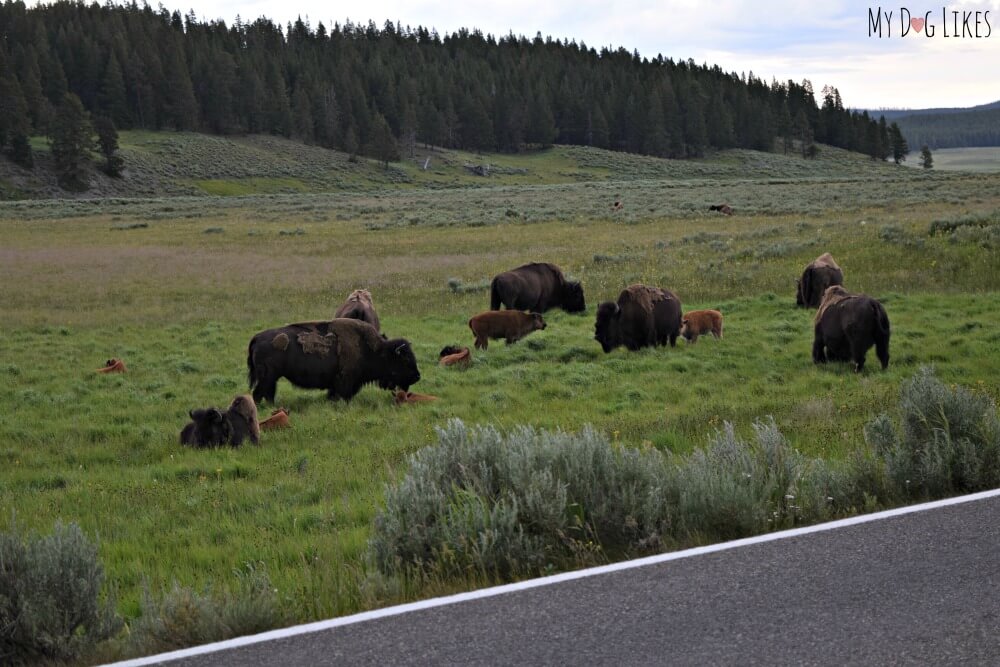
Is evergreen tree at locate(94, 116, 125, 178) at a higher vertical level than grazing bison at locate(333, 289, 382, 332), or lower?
higher

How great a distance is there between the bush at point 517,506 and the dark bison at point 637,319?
8.89m

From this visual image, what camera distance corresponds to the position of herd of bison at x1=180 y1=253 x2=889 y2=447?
11303 millimetres

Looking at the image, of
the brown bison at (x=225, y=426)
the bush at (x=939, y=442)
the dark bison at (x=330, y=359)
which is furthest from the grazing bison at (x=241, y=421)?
the bush at (x=939, y=442)

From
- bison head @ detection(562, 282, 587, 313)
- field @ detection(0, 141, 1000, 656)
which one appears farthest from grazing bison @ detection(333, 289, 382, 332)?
bison head @ detection(562, 282, 587, 313)

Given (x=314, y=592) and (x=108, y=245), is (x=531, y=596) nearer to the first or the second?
(x=314, y=592)

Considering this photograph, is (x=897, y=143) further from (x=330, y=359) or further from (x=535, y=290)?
(x=330, y=359)

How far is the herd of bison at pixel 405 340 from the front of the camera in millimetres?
11303

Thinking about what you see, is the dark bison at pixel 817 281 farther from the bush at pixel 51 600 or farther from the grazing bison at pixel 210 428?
the bush at pixel 51 600

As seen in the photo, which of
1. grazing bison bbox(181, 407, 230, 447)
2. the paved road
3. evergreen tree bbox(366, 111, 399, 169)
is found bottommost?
grazing bison bbox(181, 407, 230, 447)

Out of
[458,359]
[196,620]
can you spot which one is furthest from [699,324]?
[196,620]

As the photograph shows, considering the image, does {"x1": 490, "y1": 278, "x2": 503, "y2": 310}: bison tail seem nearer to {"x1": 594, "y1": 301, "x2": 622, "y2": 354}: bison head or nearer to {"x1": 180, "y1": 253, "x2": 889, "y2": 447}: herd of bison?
{"x1": 180, "y1": 253, "x2": 889, "y2": 447}: herd of bison

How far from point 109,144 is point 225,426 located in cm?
9201

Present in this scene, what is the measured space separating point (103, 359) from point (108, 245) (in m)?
25.7

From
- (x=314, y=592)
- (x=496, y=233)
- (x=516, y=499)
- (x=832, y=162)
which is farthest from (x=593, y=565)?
(x=832, y=162)
